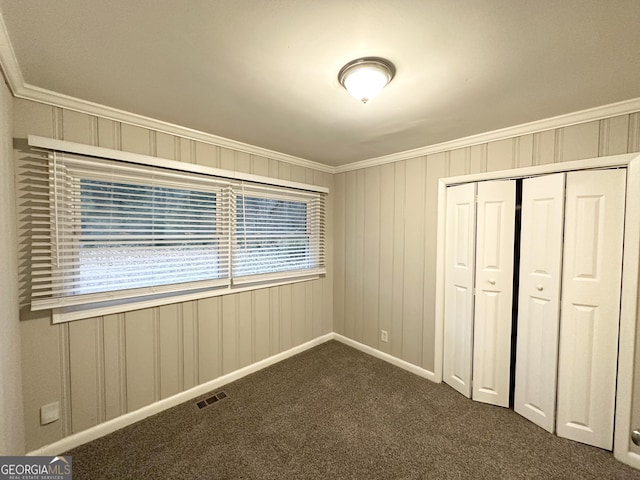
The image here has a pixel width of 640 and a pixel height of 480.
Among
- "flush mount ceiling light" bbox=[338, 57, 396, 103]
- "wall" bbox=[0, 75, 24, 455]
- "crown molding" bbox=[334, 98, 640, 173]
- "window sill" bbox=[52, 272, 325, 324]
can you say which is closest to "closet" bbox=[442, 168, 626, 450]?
"crown molding" bbox=[334, 98, 640, 173]

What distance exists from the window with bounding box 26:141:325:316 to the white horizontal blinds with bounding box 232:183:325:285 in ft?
0.04

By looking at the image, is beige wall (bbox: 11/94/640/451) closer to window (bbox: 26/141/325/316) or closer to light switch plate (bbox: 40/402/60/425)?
light switch plate (bbox: 40/402/60/425)

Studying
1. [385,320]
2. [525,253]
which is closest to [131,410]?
[385,320]

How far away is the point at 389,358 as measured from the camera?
294 cm

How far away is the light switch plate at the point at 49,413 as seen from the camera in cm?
161

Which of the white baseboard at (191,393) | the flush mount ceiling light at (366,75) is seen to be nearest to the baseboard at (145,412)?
the white baseboard at (191,393)

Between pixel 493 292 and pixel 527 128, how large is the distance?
1.36 meters

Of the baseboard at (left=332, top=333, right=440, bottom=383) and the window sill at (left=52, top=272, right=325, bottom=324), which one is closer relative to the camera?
the window sill at (left=52, top=272, right=325, bottom=324)

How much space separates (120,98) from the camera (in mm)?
1653

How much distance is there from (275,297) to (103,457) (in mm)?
1713

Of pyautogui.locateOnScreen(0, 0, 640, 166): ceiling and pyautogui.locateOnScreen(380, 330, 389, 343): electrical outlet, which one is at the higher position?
pyautogui.locateOnScreen(0, 0, 640, 166): ceiling

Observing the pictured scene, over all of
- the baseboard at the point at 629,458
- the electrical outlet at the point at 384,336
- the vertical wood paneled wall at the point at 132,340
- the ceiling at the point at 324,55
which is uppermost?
the ceiling at the point at 324,55

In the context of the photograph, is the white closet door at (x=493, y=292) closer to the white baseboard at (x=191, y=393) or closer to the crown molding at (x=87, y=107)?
the white baseboard at (x=191, y=393)

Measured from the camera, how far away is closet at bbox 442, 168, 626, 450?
1748 mm
